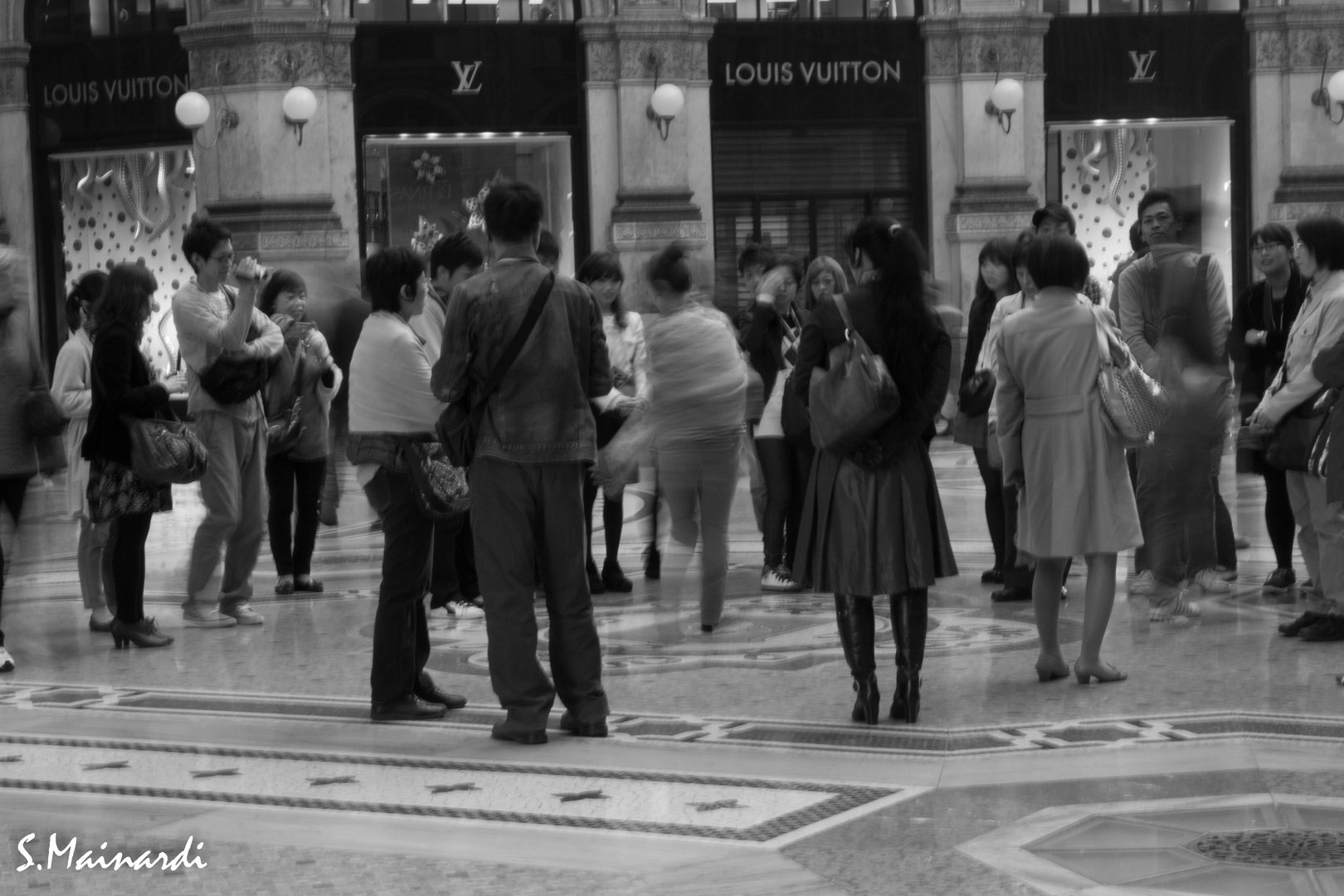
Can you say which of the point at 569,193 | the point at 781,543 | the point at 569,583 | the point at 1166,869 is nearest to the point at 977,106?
the point at 569,193

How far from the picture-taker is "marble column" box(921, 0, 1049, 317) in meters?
22.0

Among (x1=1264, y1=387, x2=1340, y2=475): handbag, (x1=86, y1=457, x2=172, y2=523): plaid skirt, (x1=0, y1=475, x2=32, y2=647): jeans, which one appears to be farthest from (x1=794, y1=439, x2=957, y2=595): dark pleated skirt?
(x1=0, y1=475, x2=32, y2=647): jeans

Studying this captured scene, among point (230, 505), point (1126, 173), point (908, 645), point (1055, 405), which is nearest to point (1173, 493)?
point (1055, 405)

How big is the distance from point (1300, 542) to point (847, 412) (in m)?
3.53

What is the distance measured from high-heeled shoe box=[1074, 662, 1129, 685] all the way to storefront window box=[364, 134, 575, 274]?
14.4 m

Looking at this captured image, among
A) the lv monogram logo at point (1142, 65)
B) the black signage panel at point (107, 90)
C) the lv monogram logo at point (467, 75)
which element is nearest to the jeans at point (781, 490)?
the lv monogram logo at point (467, 75)

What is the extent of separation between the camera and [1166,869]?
16.4 ft

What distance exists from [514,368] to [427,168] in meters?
15.4

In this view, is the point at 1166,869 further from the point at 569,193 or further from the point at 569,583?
the point at 569,193

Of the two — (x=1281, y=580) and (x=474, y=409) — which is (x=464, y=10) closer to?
(x=1281, y=580)

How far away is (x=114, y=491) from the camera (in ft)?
29.2

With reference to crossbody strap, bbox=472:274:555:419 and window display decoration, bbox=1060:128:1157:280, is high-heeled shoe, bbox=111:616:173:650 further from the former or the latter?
window display decoration, bbox=1060:128:1157:280

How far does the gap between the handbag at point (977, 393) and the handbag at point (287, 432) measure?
3.66 m

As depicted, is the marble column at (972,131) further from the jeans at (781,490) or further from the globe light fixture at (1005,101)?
the jeans at (781,490)
